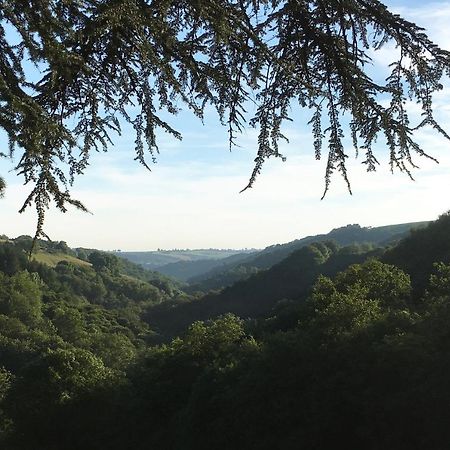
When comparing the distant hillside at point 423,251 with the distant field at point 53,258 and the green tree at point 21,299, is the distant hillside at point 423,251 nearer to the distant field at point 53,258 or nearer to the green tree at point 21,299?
the green tree at point 21,299

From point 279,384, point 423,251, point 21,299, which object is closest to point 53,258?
point 21,299

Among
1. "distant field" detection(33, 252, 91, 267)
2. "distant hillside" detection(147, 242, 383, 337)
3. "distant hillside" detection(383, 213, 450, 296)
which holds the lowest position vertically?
"distant hillside" detection(147, 242, 383, 337)

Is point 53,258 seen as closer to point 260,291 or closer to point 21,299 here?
point 21,299

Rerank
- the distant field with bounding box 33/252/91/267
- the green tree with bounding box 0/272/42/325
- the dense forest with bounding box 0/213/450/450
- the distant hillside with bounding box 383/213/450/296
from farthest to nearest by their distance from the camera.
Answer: the distant field with bounding box 33/252/91/267
the green tree with bounding box 0/272/42/325
the distant hillside with bounding box 383/213/450/296
the dense forest with bounding box 0/213/450/450

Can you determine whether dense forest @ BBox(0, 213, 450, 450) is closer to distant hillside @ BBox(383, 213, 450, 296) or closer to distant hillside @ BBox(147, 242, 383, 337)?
distant hillside @ BBox(383, 213, 450, 296)

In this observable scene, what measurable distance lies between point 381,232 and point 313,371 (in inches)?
6594

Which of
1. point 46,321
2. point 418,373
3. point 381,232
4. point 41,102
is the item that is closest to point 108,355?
point 46,321

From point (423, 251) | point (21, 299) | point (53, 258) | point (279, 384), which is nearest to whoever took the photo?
point (279, 384)

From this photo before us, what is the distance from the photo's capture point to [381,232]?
17438 cm

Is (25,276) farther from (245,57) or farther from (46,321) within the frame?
(245,57)

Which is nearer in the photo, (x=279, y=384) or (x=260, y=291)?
(x=279, y=384)

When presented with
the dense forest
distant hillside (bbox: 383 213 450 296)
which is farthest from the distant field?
distant hillside (bbox: 383 213 450 296)

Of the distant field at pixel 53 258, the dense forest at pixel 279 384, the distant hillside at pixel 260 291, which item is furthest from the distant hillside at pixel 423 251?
the distant field at pixel 53 258

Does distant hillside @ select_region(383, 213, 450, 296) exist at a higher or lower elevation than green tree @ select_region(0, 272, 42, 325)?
higher
